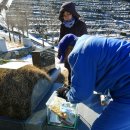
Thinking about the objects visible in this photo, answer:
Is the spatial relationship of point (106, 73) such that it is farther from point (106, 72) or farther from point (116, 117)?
point (116, 117)

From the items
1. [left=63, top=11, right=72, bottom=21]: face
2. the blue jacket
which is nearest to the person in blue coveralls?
the blue jacket

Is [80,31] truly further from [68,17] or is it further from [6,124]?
[6,124]

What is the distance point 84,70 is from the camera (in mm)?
2510

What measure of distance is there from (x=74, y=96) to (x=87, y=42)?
0.51 meters

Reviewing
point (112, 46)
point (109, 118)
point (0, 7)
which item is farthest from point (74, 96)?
point (0, 7)

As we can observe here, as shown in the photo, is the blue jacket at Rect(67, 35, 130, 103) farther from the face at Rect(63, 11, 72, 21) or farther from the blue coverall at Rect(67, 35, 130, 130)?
the face at Rect(63, 11, 72, 21)

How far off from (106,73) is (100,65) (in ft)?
0.37

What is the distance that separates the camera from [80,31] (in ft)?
Answer: 17.0

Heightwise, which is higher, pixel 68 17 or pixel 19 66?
pixel 68 17

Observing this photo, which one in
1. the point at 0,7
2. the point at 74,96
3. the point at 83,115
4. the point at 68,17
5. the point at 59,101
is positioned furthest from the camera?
the point at 0,7

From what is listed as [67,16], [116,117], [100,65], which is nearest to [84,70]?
[100,65]

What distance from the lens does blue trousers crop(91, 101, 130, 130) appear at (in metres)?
2.60

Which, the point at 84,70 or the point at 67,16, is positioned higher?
the point at 67,16

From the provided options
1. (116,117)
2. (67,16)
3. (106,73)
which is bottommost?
(116,117)
